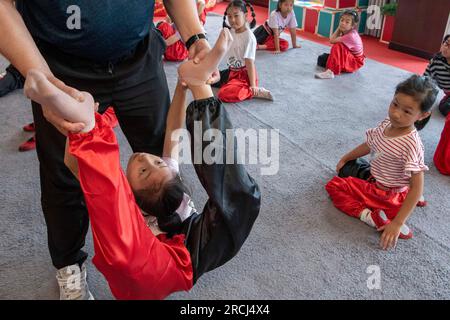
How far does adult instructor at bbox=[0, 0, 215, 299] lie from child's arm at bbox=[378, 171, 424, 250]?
0.79 metres

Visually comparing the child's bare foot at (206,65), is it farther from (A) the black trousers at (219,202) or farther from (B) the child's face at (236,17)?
(B) the child's face at (236,17)

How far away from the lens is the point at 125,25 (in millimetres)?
804

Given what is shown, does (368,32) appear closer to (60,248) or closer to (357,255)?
(357,255)

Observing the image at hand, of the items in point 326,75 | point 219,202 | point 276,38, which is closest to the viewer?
point 219,202

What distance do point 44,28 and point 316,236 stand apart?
3.26 ft

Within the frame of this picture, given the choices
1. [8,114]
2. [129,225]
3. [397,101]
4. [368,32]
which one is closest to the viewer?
[129,225]

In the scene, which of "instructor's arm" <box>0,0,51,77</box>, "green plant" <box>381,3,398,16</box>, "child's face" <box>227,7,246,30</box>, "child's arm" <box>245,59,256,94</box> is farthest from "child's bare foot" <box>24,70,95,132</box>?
"green plant" <box>381,3,398,16</box>

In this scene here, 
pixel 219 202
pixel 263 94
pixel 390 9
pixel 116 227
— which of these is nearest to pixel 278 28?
pixel 390 9

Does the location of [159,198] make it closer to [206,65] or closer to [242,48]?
[206,65]

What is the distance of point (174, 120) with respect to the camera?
101cm

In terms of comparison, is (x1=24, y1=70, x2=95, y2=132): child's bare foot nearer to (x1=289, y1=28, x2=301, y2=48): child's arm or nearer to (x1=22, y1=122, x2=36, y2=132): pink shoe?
(x1=22, y1=122, x2=36, y2=132): pink shoe

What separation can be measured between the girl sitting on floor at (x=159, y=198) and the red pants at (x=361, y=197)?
0.63 metres

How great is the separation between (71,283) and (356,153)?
3.65ft
